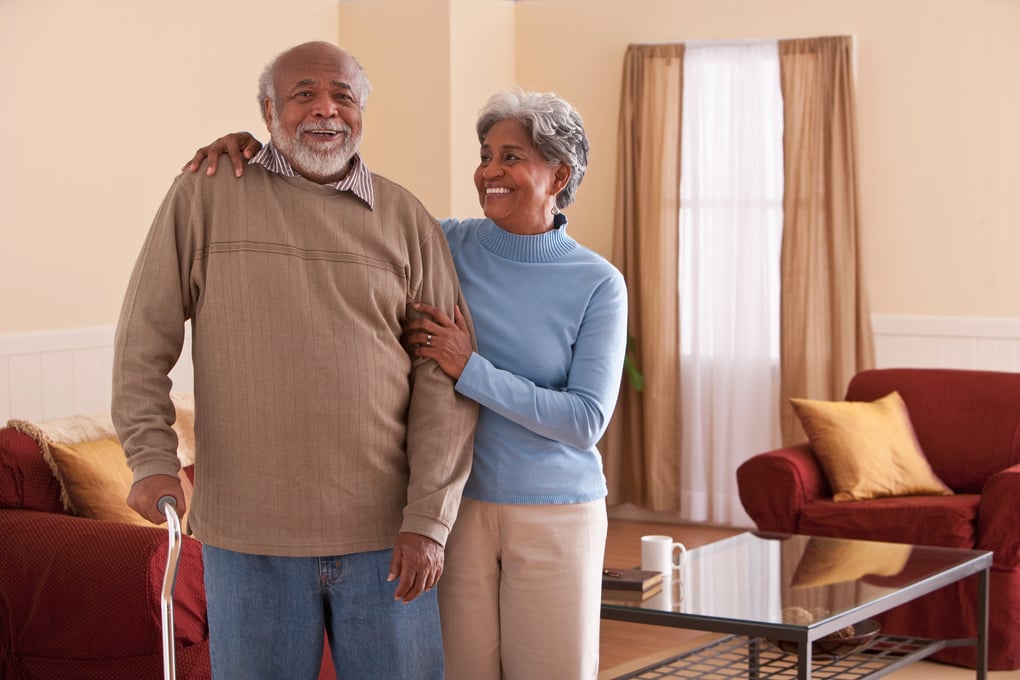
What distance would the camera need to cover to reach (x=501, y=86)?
21.2ft

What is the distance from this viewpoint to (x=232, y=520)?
1.87m

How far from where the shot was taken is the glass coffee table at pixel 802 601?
3047 mm

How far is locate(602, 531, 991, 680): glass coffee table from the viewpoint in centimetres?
305

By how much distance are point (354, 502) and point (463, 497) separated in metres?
0.29

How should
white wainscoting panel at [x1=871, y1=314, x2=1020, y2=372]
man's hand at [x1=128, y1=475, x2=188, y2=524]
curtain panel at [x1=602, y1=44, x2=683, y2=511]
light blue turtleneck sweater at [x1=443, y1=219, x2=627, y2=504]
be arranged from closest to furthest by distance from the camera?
man's hand at [x1=128, y1=475, x2=188, y2=524] → light blue turtleneck sweater at [x1=443, y1=219, x2=627, y2=504] → white wainscoting panel at [x1=871, y1=314, x2=1020, y2=372] → curtain panel at [x1=602, y1=44, x2=683, y2=511]

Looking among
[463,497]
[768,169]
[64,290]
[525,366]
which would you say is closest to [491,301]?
[525,366]

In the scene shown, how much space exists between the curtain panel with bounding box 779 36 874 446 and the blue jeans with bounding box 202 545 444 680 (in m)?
4.31

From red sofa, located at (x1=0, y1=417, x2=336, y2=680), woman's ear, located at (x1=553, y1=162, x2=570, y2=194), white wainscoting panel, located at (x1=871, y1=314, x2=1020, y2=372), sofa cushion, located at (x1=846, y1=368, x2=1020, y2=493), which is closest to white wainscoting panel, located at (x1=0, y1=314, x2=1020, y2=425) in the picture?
red sofa, located at (x1=0, y1=417, x2=336, y2=680)

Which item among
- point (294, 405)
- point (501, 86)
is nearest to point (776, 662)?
point (294, 405)

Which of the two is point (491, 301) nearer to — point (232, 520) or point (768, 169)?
point (232, 520)

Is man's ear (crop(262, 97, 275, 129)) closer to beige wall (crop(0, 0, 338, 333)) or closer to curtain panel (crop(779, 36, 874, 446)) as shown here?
beige wall (crop(0, 0, 338, 333))

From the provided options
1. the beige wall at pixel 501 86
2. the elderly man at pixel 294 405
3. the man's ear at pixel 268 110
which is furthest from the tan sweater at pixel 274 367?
the beige wall at pixel 501 86

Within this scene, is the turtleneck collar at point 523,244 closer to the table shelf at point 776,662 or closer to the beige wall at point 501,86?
the table shelf at point 776,662

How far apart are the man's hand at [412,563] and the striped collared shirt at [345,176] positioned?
54 cm
